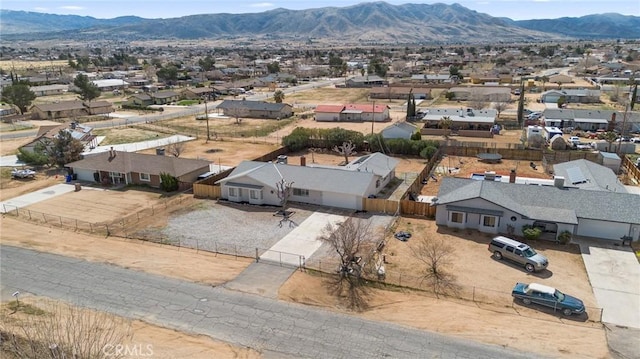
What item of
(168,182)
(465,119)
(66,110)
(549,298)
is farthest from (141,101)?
(549,298)

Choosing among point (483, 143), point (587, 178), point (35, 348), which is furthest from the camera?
point (483, 143)

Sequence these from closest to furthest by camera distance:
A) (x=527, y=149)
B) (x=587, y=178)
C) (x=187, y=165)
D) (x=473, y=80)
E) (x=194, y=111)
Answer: (x=587, y=178), (x=187, y=165), (x=527, y=149), (x=194, y=111), (x=473, y=80)

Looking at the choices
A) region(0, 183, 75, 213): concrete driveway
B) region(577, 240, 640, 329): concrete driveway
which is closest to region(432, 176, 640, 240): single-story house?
region(577, 240, 640, 329): concrete driveway

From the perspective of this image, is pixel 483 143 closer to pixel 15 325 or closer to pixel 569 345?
pixel 569 345

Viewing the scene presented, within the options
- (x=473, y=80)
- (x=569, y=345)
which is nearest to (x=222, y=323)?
(x=569, y=345)

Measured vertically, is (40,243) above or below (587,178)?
below

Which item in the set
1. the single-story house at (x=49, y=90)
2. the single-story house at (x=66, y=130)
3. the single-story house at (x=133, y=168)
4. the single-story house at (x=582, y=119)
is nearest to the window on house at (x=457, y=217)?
the single-story house at (x=133, y=168)
